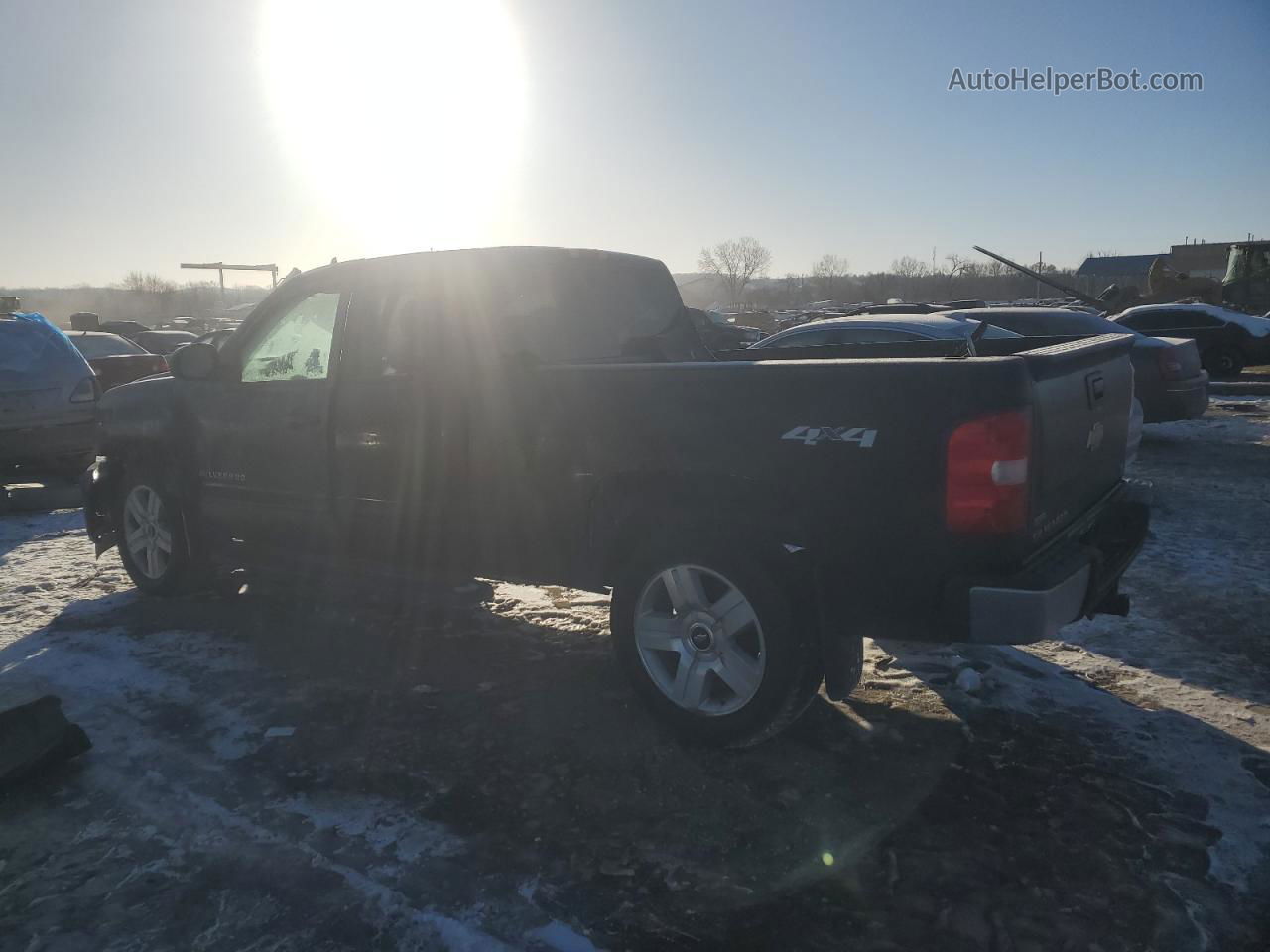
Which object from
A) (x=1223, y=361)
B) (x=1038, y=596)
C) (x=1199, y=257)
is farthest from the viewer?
(x=1199, y=257)

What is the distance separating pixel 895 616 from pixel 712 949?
1.20 metres

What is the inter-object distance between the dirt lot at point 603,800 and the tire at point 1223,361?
54.9 ft

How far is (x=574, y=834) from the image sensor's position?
2.98m

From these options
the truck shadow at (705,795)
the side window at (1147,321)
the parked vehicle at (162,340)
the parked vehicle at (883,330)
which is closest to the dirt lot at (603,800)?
the truck shadow at (705,795)

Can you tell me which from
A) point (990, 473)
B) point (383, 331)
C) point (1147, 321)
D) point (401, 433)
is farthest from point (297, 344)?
point (1147, 321)

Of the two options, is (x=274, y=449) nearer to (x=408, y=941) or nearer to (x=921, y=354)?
(x=408, y=941)

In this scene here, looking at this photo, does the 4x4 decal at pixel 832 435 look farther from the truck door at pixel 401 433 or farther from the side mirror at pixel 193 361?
the side mirror at pixel 193 361

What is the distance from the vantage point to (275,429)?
16.1ft

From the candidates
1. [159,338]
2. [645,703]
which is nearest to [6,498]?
[645,703]

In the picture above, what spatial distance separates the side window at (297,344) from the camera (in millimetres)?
4848

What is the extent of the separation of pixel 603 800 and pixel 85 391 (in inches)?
338

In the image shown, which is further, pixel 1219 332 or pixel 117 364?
pixel 1219 332

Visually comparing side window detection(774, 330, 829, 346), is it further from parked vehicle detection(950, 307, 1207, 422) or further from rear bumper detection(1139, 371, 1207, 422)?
rear bumper detection(1139, 371, 1207, 422)

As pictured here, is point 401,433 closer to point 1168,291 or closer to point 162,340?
point 162,340
